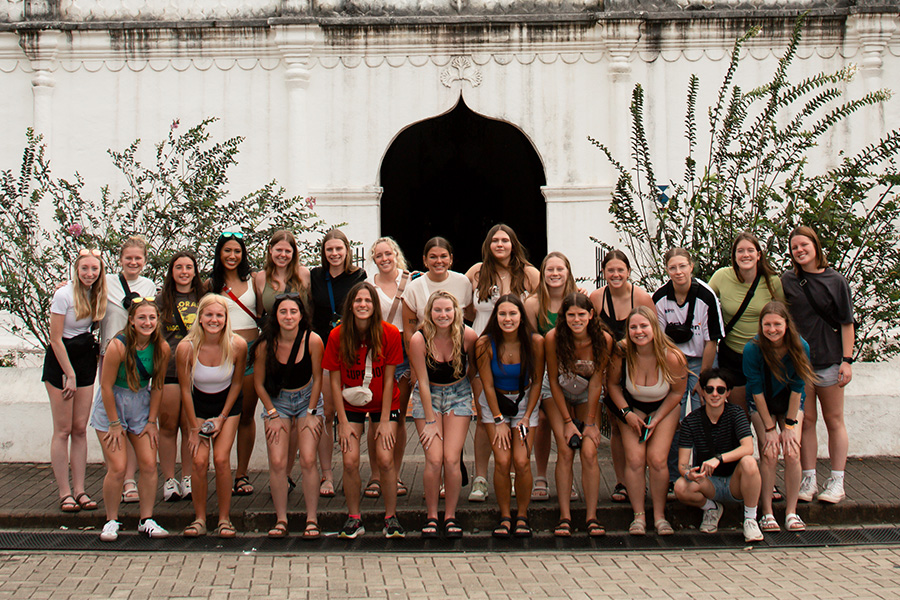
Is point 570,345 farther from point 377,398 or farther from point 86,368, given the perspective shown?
point 86,368

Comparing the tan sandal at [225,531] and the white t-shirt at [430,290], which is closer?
the tan sandal at [225,531]

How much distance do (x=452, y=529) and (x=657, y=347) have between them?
184 centimetres

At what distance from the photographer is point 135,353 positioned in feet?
20.5

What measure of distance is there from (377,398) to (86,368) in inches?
88.2

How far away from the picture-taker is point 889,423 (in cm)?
791

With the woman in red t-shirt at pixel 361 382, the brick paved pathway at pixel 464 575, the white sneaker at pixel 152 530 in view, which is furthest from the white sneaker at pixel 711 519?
the white sneaker at pixel 152 530

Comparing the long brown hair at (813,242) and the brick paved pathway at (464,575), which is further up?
the long brown hair at (813,242)

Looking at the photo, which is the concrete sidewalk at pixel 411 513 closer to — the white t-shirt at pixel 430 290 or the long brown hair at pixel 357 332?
the long brown hair at pixel 357 332

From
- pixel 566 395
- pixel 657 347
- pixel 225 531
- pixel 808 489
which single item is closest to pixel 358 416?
pixel 225 531

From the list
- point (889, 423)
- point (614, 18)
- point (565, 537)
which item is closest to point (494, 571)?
point (565, 537)

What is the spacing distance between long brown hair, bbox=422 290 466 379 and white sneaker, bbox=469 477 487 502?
968 mm

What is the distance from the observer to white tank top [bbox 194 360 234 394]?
6.20 meters

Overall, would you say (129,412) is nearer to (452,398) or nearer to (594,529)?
(452,398)

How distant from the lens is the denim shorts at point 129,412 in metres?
6.30
